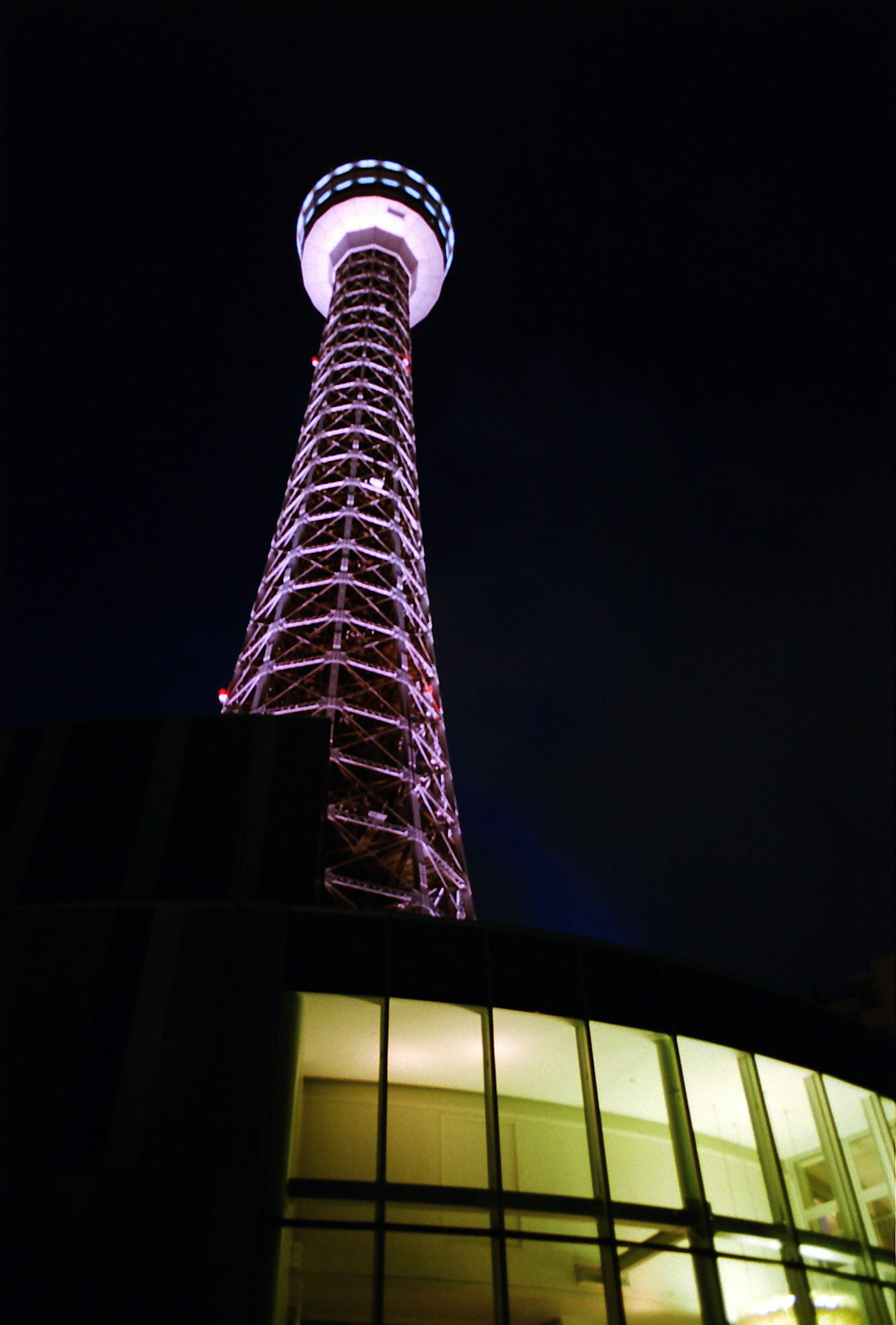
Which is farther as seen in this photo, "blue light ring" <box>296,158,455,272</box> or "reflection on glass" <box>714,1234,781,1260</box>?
"blue light ring" <box>296,158,455,272</box>

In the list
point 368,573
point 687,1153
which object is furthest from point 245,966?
point 368,573

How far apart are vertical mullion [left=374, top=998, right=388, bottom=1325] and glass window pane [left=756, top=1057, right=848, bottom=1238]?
19.1ft

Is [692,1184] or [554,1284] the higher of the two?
[692,1184]

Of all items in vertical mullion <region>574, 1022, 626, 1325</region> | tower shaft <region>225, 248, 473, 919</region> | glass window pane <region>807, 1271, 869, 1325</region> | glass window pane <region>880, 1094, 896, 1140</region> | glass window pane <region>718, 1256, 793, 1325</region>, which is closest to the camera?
vertical mullion <region>574, 1022, 626, 1325</region>

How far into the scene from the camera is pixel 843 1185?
14.4 metres

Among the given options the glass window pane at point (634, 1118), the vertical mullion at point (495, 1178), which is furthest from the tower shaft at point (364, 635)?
the vertical mullion at point (495, 1178)

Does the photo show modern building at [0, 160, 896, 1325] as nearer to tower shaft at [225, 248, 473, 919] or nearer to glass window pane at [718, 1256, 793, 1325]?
glass window pane at [718, 1256, 793, 1325]

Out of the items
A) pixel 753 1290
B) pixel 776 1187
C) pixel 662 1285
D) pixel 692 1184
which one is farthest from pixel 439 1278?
pixel 776 1187

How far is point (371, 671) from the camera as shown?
3662 cm

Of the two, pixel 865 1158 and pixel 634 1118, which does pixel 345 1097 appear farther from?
pixel 865 1158

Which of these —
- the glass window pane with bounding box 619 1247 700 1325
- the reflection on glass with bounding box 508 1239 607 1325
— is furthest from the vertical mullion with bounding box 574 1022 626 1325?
the reflection on glass with bounding box 508 1239 607 1325

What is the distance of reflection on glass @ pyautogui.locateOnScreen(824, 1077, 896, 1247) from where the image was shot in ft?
50.1

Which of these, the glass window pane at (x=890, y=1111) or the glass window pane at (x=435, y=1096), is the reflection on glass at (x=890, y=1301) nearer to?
the glass window pane at (x=890, y=1111)

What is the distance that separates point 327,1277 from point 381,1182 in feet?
8.51
